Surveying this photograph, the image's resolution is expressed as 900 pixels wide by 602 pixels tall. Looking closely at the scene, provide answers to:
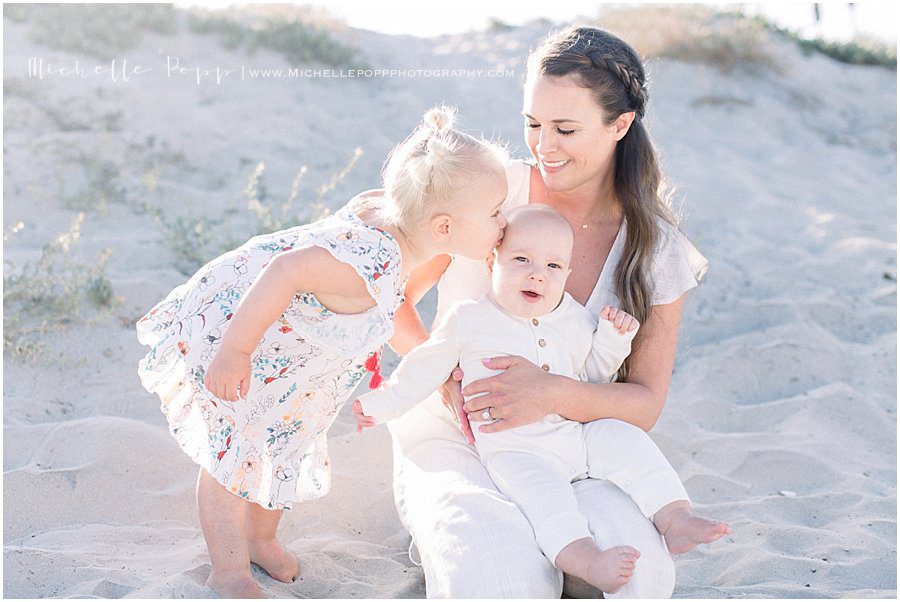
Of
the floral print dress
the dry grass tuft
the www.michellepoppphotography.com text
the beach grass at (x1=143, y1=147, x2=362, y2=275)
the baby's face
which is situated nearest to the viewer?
the floral print dress

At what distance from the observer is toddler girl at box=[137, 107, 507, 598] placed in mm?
2404

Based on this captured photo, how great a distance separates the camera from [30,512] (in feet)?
9.66

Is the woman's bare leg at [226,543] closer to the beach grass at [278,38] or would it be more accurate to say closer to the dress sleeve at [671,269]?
the dress sleeve at [671,269]

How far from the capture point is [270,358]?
8.38 feet

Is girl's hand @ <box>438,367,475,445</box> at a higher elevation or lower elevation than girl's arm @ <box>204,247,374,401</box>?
lower

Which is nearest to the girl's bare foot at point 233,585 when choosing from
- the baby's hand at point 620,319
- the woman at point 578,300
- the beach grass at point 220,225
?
the woman at point 578,300

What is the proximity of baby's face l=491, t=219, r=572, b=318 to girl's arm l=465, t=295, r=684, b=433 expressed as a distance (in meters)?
0.17

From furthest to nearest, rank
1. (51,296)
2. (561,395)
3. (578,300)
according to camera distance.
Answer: (51,296)
(578,300)
(561,395)

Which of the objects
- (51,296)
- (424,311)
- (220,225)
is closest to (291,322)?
(51,296)

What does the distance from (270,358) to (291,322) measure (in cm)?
14

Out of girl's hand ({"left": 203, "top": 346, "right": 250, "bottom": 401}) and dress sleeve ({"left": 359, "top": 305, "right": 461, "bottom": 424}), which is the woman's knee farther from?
girl's hand ({"left": 203, "top": 346, "right": 250, "bottom": 401})

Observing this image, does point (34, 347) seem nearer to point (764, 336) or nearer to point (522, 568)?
point (522, 568)

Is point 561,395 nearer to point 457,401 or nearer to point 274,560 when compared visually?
point 457,401

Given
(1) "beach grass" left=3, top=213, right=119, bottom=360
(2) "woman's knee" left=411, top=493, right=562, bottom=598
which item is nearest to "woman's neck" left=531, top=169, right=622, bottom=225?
(2) "woman's knee" left=411, top=493, right=562, bottom=598
